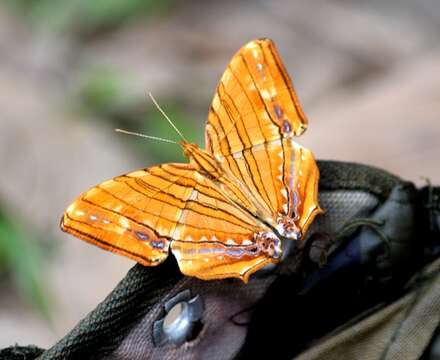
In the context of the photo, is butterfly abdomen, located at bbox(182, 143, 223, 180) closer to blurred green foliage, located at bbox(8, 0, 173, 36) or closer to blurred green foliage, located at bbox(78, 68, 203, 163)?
blurred green foliage, located at bbox(78, 68, 203, 163)

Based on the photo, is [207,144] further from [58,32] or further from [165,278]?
[58,32]

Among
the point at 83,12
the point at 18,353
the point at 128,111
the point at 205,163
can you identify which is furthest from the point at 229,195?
the point at 83,12

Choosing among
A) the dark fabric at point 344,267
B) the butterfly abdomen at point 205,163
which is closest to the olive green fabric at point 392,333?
the dark fabric at point 344,267

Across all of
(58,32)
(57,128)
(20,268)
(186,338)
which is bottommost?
(20,268)

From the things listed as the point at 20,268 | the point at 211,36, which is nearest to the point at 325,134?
the point at 20,268

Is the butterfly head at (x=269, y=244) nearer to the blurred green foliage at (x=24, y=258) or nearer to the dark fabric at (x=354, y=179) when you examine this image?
the dark fabric at (x=354, y=179)

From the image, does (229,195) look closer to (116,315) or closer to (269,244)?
(269,244)

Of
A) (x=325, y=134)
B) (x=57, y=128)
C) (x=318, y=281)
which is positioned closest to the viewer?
(x=318, y=281)
